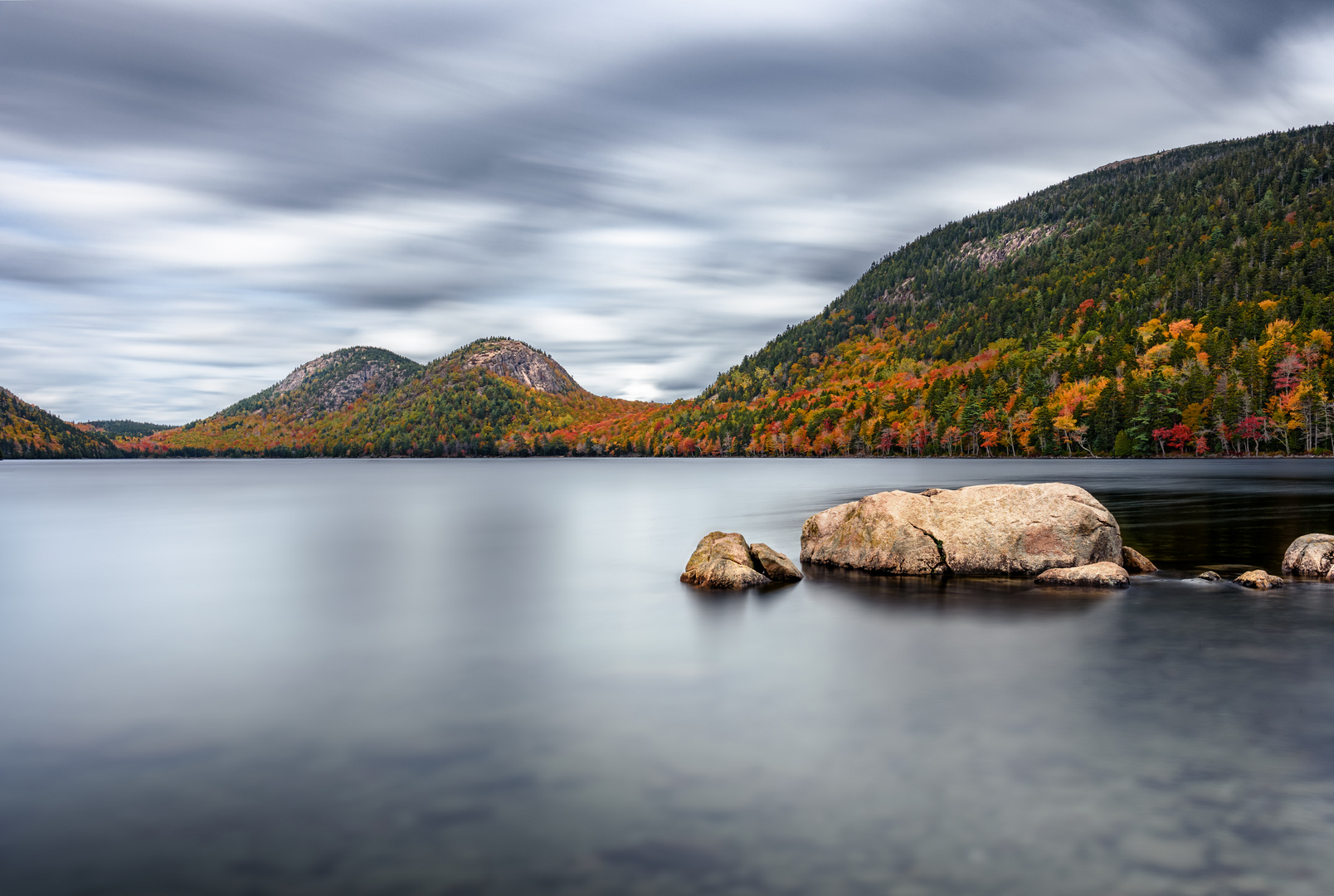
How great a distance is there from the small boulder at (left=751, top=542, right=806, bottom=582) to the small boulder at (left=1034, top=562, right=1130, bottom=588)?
22.4ft

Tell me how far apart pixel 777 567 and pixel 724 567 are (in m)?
1.63

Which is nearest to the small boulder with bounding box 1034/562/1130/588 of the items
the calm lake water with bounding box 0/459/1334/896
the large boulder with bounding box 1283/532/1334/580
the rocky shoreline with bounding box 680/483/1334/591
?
the rocky shoreline with bounding box 680/483/1334/591

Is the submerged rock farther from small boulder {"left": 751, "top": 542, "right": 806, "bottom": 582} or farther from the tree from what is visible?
the tree

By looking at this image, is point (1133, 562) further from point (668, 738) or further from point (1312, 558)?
point (668, 738)

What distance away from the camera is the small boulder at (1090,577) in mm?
20734

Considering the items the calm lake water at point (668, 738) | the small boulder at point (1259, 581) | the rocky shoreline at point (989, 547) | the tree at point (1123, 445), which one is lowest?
the calm lake water at point (668, 738)

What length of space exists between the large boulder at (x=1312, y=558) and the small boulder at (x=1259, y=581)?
178cm

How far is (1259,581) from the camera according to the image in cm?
2027

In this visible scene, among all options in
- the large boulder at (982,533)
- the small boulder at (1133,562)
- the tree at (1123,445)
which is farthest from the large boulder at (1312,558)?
the tree at (1123,445)

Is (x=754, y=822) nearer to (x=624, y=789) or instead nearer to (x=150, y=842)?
(x=624, y=789)

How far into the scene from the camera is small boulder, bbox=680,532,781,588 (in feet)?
72.9

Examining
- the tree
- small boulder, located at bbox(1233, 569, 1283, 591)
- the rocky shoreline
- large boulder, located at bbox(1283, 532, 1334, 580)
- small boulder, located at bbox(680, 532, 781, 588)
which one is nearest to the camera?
small boulder, located at bbox(1233, 569, 1283, 591)

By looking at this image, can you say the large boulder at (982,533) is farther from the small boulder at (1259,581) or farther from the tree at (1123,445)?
the tree at (1123,445)

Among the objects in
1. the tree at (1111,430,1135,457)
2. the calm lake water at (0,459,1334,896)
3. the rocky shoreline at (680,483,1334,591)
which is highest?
the tree at (1111,430,1135,457)
